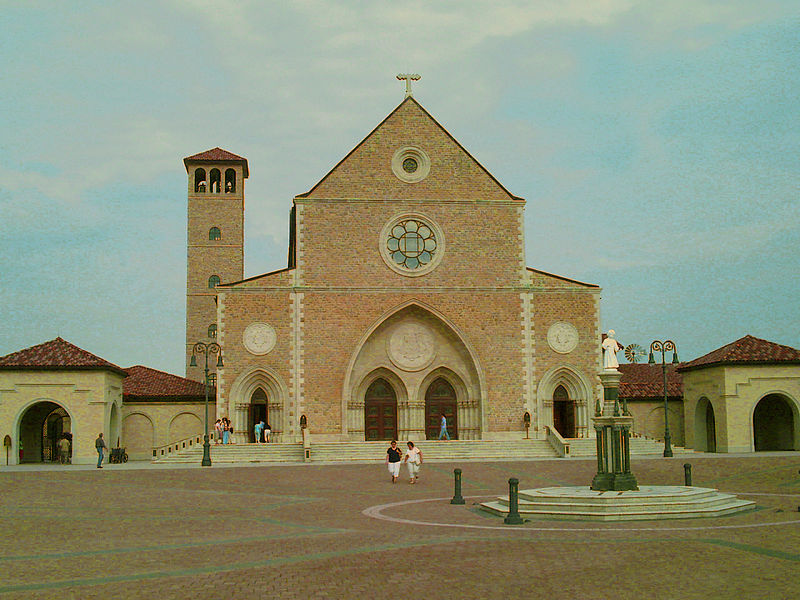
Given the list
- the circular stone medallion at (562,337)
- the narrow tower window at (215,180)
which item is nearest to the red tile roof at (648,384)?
the circular stone medallion at (562,337)

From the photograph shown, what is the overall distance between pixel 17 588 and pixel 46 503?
1148 cm

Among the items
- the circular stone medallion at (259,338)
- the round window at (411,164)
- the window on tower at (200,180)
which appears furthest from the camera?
the window on tower at (200,180)

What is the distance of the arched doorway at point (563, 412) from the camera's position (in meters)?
41.3

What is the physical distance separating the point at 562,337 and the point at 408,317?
725 centimetres

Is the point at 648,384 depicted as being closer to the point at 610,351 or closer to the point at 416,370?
the point at 416,370

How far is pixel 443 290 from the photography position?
135ft

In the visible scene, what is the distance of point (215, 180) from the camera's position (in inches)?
2354

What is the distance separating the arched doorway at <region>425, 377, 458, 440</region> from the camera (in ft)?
137

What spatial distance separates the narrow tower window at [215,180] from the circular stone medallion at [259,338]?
2194 centimetres

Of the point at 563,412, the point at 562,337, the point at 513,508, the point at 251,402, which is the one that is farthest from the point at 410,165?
the point at 513,508

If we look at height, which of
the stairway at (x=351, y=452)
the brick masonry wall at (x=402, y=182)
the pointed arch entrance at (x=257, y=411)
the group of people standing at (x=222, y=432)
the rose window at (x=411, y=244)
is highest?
the brick masonry wall at (x=402, y=182)

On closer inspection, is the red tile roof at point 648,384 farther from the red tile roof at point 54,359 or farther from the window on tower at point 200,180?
the window on tower at point 200,180

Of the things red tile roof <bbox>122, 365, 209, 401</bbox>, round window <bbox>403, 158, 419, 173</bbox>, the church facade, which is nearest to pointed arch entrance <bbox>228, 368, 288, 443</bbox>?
the church facade

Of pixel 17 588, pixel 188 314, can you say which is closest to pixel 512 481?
pixel 17 588
